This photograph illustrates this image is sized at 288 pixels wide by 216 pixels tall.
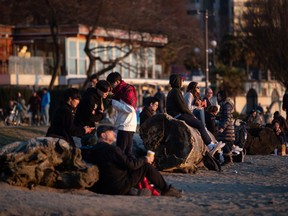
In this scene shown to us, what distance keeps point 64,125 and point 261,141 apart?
1119cm

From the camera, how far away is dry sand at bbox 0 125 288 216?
12.1m

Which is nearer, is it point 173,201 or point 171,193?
point 173,201

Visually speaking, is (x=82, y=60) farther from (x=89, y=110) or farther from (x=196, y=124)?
(x=89, y=110)

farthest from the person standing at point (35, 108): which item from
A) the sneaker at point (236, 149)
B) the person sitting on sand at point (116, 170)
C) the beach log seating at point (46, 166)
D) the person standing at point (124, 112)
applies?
the person sitting on sand at point (116, 170)

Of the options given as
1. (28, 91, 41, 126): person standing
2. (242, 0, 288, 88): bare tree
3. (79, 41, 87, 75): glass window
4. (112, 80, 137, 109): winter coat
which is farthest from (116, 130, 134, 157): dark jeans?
(79, 41, 87, 75): glass window

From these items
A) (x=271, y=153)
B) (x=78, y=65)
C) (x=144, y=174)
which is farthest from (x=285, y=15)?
(x=144, y=174)

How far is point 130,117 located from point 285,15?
3859 centimetres

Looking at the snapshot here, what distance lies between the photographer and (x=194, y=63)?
88312 mm

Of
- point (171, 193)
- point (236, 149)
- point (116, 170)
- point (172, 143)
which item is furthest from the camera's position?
point (236, 149)

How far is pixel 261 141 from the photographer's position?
2666cm

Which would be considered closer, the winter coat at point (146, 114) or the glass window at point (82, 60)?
the winter coat at point (146, 114)

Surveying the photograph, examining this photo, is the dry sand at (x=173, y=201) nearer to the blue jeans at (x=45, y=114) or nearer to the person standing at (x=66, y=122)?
the person standing at (x=66, y=122)

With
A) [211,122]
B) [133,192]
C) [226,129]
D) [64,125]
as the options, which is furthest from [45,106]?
[133,192]

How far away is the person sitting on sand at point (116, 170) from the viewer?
13962 mm
